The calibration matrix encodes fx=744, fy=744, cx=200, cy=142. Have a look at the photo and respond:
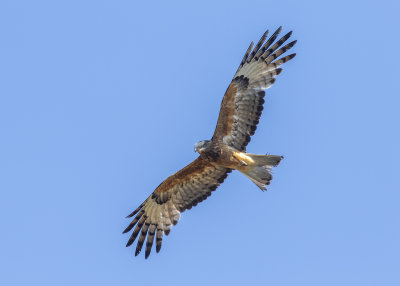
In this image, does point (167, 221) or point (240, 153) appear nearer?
point (240, 153)

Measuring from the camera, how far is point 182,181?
13648mm

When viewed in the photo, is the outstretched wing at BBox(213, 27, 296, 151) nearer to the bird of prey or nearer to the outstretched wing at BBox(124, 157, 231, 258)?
the bird of prey

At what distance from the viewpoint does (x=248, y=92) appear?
13.0 meters

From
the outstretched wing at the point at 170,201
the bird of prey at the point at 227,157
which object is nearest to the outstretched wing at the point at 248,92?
the bird of prey at the point at 227,157

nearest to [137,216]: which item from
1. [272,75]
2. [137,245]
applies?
[137,245]

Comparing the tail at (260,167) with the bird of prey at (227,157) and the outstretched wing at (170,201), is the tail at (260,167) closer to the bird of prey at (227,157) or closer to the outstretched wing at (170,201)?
the bird of prey at (227,157)

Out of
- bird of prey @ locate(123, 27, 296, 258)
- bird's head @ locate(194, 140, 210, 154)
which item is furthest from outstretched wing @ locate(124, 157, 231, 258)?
bird's head @ locate(194, 140, 210, 154)

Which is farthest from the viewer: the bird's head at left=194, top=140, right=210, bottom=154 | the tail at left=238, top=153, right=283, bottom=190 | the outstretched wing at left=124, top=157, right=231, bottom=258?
the outstretched wing at left=124, top=157, right=231, bottom=258

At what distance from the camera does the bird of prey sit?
506 inches

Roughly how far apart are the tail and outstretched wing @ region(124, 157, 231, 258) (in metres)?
0.82

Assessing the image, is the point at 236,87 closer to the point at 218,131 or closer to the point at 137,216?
the point at 218,131

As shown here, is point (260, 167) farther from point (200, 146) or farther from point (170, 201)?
point (170, 201)

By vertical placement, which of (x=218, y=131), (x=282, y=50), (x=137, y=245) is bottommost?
(x=137, y=245)

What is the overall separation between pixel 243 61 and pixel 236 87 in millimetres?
624
